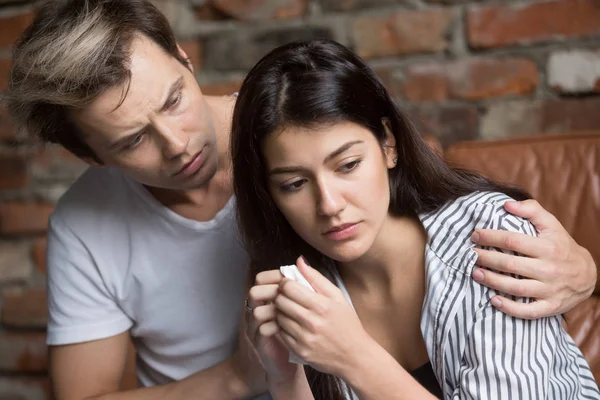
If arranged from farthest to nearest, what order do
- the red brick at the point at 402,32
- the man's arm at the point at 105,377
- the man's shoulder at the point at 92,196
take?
the red brick at the point at 402,32
the man's shoulder at the point at 92,196
the man's arm at the point at 105,377

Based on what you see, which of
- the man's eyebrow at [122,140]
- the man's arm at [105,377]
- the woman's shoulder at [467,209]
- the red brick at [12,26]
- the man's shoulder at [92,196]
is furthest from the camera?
the red brick at [12,26]

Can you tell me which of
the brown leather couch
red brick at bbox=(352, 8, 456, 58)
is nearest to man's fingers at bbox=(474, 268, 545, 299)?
the brown leather couch

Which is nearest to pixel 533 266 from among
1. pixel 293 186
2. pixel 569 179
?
pixel 293 186

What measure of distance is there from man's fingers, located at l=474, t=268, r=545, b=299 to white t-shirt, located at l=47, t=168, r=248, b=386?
54 cm

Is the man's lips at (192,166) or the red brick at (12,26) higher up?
the red brick at (12,26)

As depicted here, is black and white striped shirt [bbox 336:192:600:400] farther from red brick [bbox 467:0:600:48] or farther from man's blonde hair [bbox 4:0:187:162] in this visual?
red brick [bbox 467:0:600:48]

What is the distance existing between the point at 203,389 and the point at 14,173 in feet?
3.83

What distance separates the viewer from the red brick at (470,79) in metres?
1.72

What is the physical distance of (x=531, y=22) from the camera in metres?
1.69

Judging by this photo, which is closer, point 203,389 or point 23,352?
point 203,389

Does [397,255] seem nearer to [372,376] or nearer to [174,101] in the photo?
[372,376]

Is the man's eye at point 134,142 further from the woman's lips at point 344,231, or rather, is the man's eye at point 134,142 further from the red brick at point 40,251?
the red brick at point 40,251

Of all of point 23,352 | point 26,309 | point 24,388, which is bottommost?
point 24,388

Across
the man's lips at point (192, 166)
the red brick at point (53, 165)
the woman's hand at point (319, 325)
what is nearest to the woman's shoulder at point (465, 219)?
the woman's hand at point (319, 325)
